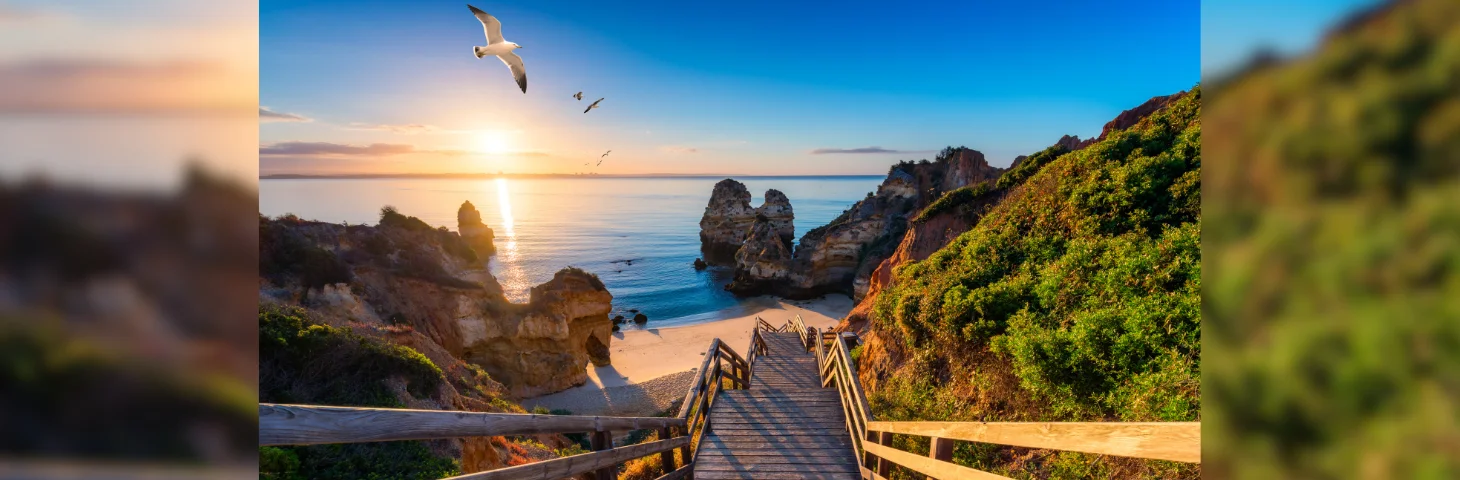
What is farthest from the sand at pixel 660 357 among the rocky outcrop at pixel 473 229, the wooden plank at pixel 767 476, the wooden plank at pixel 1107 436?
the rocky outcrop at pixel 473 229

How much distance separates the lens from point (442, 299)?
15.8 m

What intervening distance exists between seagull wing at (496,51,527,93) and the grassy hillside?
584 cm

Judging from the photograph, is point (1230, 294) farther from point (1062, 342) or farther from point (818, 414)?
point (818, 414)

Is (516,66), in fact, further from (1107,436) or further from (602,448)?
(1107,436)

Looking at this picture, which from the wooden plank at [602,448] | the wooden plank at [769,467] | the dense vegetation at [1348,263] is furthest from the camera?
the wooden plank at [769,467]

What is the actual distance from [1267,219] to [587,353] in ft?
77.5

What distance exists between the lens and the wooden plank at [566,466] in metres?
2.38

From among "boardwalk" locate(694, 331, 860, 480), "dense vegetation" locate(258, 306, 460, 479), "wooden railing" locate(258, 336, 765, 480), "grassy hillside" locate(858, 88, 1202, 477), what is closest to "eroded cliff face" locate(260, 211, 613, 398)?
"dense vegetation" locate(258, 306, 460, 479)

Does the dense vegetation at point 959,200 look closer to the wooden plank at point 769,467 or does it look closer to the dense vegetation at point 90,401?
the wooden plank at point 769,467

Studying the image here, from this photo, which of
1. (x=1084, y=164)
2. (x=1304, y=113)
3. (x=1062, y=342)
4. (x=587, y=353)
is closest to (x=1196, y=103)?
Result: (x=1084, y=164)

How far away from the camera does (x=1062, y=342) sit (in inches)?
206

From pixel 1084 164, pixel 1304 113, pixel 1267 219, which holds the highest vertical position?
pixel 1084 164

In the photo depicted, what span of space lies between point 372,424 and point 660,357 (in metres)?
23.6

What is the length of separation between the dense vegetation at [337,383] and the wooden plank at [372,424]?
9.31 feet
